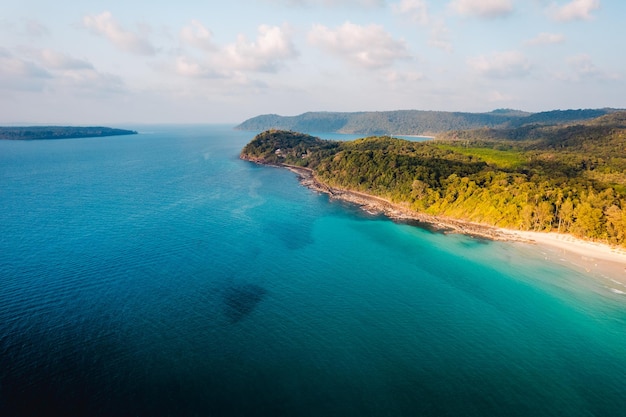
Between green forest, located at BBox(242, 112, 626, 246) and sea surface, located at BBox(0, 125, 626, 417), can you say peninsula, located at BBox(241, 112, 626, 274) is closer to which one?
green forest, located at BBox(242, 112, 626, 246)

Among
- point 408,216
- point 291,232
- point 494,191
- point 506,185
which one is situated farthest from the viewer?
point 408,216

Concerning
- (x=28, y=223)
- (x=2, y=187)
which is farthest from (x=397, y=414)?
(x=2, y=187)

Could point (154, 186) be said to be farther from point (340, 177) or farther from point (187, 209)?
point (340, 177)

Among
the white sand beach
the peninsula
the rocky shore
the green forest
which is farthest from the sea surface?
the green forest

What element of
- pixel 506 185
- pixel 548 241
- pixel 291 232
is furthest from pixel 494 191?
pixel 291 232

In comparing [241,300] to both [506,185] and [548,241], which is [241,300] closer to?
[548,241]

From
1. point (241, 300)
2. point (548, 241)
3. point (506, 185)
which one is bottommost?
point (548, 241)
